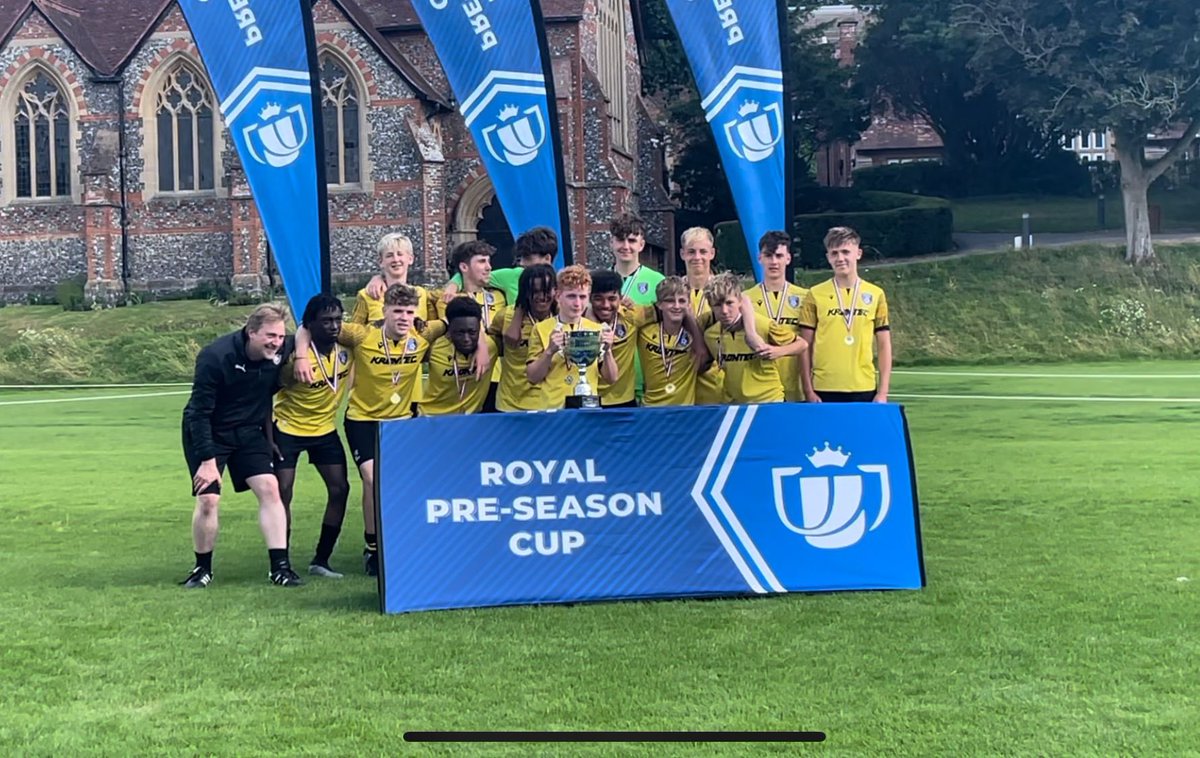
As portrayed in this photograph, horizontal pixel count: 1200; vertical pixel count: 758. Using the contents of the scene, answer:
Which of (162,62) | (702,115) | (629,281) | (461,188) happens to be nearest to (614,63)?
(702,115)

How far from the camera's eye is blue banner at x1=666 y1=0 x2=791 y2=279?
9.93 metres

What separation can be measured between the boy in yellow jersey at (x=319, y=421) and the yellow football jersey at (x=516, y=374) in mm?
894

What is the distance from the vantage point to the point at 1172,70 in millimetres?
33281

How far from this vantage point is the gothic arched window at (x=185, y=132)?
1531 inches

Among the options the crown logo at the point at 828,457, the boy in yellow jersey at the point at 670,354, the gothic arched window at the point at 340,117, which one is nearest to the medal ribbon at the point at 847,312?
the boy in yellow jersey at the point at 670,354

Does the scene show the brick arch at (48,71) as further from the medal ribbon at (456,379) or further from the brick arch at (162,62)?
the medal ribbon at (456,379)

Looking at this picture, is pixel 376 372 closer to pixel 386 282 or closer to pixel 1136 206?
pixel 386 282

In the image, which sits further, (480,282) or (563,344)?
(480,282)

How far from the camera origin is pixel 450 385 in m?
7.50

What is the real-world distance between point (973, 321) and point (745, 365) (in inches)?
965

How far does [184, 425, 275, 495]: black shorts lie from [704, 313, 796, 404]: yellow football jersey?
8.41 ft

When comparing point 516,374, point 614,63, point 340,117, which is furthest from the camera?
point 614,63

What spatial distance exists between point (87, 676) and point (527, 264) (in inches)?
131

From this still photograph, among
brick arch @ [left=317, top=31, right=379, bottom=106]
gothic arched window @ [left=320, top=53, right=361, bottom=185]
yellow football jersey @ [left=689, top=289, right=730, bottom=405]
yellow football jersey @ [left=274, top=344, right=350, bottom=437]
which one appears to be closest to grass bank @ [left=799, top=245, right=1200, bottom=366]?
brick arch @ [left=317, top=31, right=379, bottom=106]
